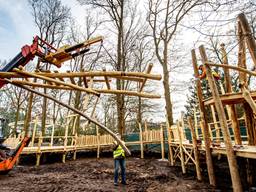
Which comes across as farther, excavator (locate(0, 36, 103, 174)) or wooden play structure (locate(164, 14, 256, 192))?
wooden play structure (locate(164, 14, 256, 192))

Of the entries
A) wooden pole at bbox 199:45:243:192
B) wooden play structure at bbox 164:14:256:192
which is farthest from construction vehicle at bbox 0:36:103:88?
wooden pole at bbox 199:45:243:192

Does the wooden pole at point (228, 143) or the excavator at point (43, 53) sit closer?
the excavator at point (43, 53)

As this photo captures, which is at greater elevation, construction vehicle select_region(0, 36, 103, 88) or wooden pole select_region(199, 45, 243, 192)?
construction vehicle select_region(0, 36, 103, 88)

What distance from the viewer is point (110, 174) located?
392 inches

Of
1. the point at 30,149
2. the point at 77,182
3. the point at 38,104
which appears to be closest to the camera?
the point at 77,182

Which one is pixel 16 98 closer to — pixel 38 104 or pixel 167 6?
pixel 38 104

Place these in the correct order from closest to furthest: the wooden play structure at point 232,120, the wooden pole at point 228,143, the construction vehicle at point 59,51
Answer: the construction vehicle at point 59,51, the wooden play structure at point 232,120, the wooden pole at point 228,143

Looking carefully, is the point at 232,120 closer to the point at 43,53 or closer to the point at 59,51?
the point at 59,51

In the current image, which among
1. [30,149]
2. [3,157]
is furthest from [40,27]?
[3,157]

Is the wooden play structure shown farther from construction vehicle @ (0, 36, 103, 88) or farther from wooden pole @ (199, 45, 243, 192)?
construction vehicle @ (0, 36, 103, 88)

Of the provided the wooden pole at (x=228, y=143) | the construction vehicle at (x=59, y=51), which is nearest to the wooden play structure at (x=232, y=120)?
the wooden pole at (x=228, y=143)

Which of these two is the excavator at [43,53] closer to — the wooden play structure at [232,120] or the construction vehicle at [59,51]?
the construction vehicle at [59,51]

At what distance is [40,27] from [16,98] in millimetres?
8763

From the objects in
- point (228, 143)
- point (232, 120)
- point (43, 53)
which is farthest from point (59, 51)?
point (232, 120)
